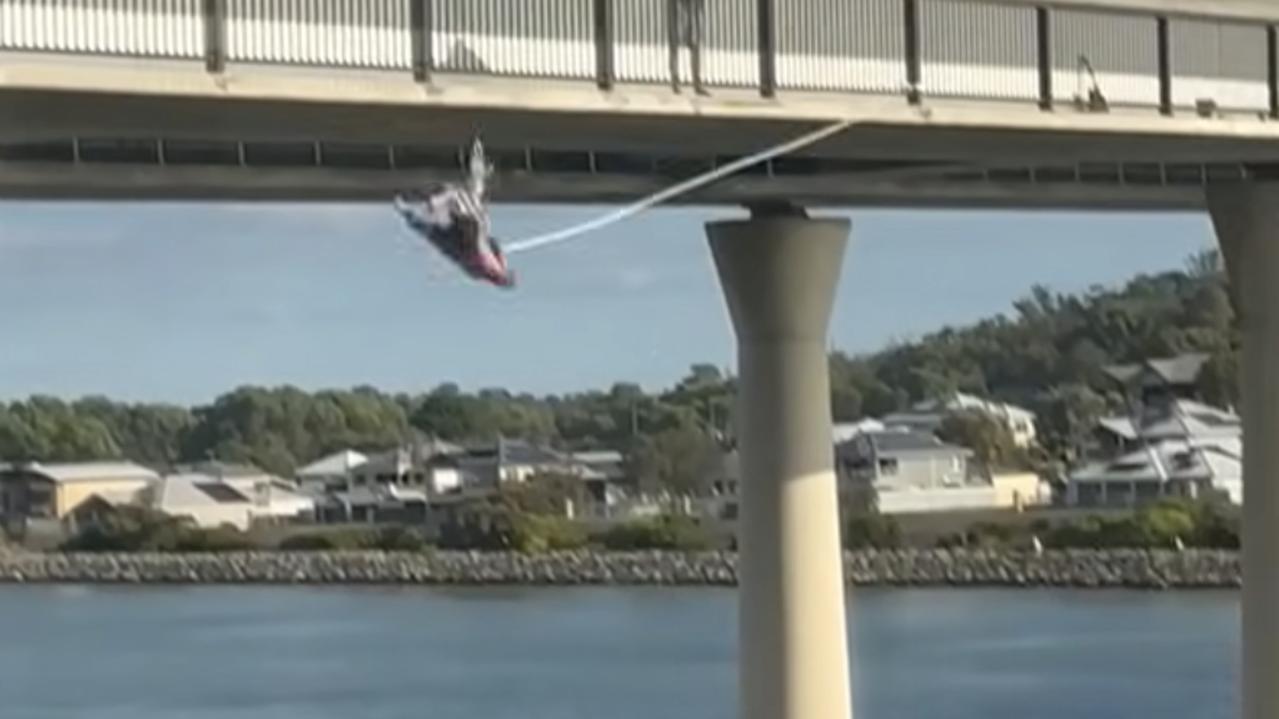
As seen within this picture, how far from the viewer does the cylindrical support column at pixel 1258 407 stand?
1371 inches

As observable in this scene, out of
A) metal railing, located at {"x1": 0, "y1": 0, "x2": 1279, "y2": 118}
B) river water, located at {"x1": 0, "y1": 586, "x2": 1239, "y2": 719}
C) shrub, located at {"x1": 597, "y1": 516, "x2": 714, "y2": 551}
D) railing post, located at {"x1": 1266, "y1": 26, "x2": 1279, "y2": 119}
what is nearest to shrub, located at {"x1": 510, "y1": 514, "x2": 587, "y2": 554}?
shrub, located at {"x1": 597, "y1": 516, "x2": 714, "y2": 551}

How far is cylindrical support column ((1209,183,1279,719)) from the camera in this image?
34.8m

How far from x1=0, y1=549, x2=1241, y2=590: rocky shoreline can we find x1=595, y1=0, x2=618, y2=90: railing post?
74.9 metres

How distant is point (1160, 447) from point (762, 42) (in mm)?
95646

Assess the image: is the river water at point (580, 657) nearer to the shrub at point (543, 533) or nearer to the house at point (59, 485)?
Answer: the shrub at point (543, 533)

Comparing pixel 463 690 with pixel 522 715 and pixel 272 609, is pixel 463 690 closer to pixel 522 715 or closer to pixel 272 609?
pixel 522 715

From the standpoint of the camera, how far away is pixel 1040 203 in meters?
33.7

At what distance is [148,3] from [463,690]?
2035 inches

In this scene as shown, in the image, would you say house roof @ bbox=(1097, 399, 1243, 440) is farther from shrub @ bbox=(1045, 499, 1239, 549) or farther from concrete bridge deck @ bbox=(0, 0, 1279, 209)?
concrete bridge deck @ bbox=(0, 0, 1279, 209)

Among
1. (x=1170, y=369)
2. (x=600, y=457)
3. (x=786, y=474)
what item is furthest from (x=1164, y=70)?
(x=1170, y=369)

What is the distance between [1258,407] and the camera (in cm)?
3628

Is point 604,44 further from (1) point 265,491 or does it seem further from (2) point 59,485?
(1) point 265,491

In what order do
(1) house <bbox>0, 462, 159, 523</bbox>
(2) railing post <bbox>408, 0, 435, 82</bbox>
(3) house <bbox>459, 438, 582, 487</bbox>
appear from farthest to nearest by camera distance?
(1) house <bbox>0, 462, 159, 523</bbox> < (3) house <bbox>459, 438, 582, 487</bbox> < (2) railing post <bbox>408, 0, 435, 82</bbox>

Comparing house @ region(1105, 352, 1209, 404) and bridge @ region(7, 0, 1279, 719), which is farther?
house @ region(1105, 352, 1209, 404)
